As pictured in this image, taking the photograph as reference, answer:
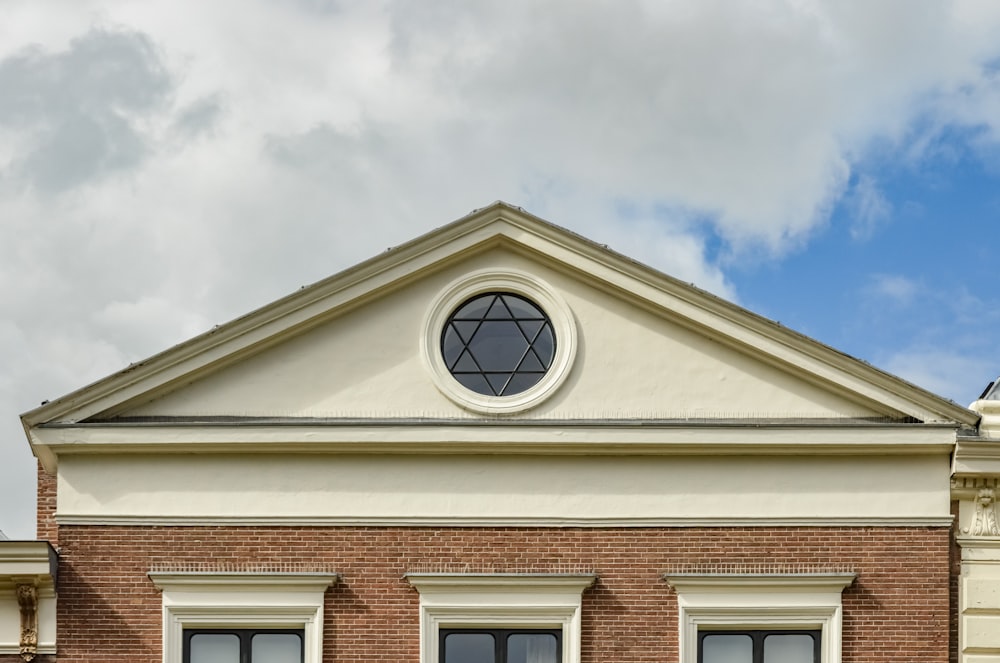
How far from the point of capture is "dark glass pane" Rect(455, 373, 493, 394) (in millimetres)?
18406

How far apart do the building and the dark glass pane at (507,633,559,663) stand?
2 centimetres

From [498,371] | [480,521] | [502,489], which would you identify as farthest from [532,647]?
[498,371]

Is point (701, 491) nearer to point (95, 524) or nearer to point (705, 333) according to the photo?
point (705, 333)

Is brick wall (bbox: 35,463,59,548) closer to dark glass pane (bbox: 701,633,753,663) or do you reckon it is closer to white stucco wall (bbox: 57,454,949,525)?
white stucco wall (bbox: 57,454,949,525)

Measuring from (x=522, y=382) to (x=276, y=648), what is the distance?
12.7 ft

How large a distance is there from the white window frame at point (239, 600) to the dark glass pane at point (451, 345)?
2704 millimetres

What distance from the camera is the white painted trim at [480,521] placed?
17938 mm

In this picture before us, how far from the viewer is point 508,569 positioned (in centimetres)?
1781

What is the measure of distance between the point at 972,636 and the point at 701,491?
3214 millimetres

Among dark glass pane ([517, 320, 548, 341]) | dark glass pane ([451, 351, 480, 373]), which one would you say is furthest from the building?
dark glass pane ([451, 351, 480, 373])

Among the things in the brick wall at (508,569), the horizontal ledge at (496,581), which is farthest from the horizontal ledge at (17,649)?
the horizontal ledge at (496,581)

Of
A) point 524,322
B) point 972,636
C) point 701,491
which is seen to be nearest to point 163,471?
point 524,322

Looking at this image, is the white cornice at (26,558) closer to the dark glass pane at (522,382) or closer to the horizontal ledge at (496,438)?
the horizontal ledge at (496,438)

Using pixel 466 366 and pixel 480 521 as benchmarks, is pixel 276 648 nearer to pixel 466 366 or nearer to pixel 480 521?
pixel 480 521
